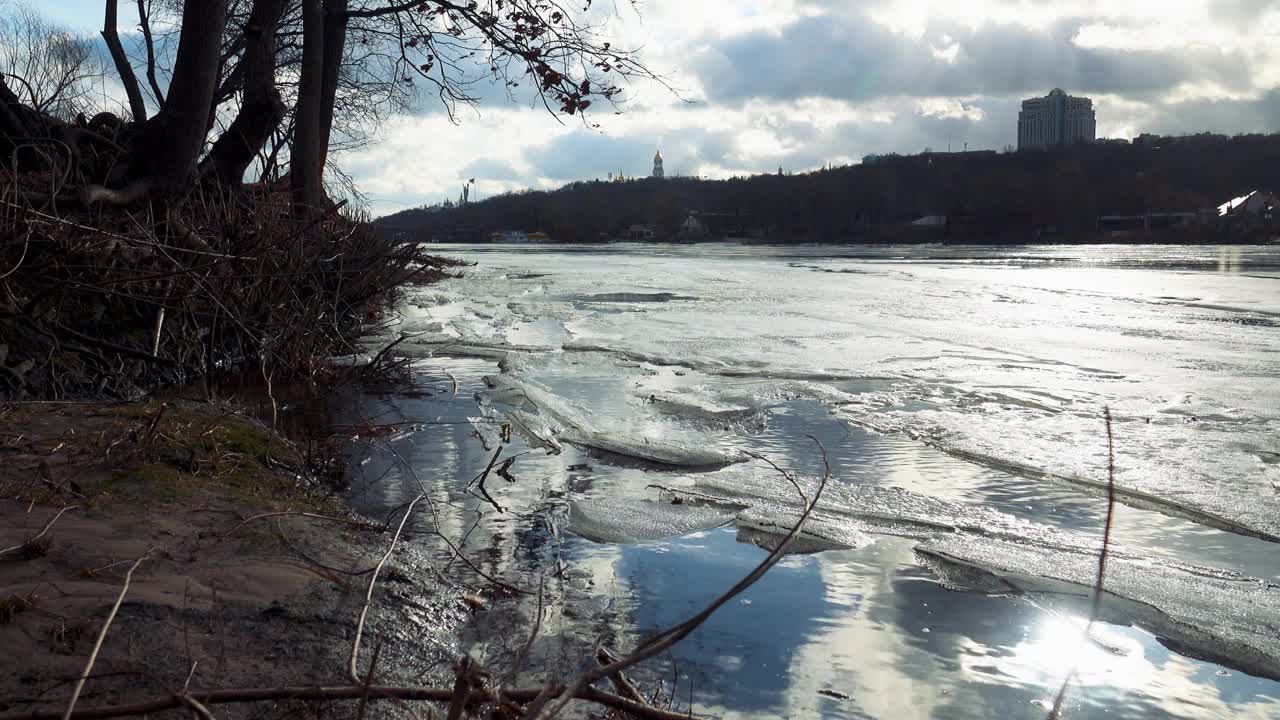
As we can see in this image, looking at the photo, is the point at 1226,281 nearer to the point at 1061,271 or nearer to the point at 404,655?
the point at 1061,271

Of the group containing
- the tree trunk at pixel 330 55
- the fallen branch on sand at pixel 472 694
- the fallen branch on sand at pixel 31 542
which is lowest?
the fallen branch on sand at pixel 31 542

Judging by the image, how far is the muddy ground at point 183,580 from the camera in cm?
230

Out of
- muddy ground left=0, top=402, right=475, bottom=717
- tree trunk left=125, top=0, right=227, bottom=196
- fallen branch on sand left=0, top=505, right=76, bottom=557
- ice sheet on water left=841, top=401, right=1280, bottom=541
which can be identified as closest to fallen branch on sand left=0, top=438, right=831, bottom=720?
muddy ground left=0, top=402, right=475, bottom=717

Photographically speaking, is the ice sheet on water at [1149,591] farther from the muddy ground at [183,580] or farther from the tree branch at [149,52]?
the tree branch at [149,52]

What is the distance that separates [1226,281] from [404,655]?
78.0 ft

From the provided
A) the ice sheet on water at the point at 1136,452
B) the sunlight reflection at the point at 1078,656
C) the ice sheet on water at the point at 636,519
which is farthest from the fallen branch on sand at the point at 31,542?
the ice sheet on water at the point at 1136,452

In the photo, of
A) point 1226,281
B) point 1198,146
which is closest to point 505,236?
point 1198,146

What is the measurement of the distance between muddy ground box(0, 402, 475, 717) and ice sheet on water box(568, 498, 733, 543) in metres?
0.79

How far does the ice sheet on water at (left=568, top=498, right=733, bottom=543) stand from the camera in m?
4.05

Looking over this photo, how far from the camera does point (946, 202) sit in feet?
324

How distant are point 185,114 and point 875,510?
587cm

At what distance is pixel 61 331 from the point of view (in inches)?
232

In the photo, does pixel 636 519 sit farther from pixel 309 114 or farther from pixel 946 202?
pixel 946 202

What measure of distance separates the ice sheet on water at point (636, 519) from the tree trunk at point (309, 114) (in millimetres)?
8443
